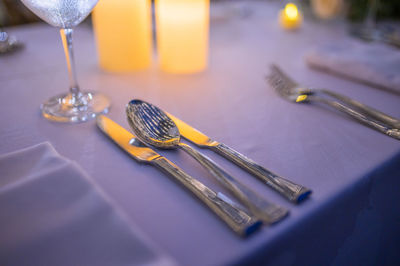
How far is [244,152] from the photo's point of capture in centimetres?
42

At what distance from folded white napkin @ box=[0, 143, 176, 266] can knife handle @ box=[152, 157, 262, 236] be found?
0.22ft

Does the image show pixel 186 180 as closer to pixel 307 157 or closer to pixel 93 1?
pixel 307 157

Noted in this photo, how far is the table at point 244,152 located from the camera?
0.99 ft

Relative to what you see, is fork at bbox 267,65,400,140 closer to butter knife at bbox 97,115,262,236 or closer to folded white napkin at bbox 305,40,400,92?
folded white napkin at bbox 305,40,400,92

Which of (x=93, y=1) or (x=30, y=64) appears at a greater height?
(x=93, y=1)

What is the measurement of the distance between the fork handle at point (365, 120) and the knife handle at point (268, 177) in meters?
0.20

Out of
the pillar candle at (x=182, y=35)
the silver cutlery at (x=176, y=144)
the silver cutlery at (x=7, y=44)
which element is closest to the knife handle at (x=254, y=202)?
the silver cutlery at (x=176, y=144)

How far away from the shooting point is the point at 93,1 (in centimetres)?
46

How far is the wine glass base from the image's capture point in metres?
0.49

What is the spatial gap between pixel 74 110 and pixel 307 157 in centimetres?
35

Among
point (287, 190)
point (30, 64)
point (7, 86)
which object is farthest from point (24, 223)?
point (30, 64)

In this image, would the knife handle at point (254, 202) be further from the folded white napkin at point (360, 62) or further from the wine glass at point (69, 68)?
the folded white napkin at point (360, 62)

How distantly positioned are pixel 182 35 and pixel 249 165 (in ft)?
1.29

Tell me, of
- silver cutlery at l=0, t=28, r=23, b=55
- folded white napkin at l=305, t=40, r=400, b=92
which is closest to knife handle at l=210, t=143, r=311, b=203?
folded white napkin at l=305, t=40, r=400, b=92
